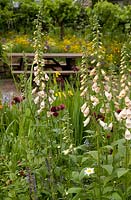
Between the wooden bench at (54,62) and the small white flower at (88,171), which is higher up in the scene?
the small white flower at (88,171)

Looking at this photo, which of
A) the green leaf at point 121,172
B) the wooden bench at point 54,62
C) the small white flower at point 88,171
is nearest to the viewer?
the green leaf at point 121,172

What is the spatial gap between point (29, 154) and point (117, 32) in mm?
9659

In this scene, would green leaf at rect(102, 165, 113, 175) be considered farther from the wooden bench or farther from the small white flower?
the wooden bench

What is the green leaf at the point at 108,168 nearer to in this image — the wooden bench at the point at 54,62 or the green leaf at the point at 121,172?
the green leaf at the point at 121,172

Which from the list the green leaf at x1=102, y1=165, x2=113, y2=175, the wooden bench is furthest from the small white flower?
the wooden bench

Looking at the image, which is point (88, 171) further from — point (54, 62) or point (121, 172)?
point (54, 62)

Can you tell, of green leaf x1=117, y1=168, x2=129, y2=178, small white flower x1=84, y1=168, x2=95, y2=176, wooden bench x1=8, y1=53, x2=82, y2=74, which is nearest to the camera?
green leaf x1=117, y1=168, x2=129, y2=178

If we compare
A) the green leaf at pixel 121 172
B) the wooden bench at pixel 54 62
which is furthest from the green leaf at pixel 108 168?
the wooden bench at pixel 54 62

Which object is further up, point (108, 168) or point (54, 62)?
point (108, 168)

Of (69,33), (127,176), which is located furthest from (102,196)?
(69,33)

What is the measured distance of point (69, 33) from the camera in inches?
563

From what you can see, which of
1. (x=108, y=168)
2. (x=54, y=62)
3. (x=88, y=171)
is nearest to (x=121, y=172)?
(x=108, y=168)

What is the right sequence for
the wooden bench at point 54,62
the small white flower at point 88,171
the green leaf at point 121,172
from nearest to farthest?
1. the green leaf at point 121,172
2. the small white flower at point 88,171
3. the wooden bench at point 54,62

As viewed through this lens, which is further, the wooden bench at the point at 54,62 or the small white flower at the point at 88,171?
the wooden bench at the point at 54,62
